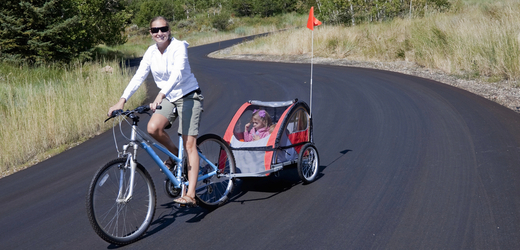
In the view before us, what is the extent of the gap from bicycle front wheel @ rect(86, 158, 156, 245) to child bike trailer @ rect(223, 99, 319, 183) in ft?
4.34

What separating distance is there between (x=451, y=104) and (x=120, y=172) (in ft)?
28.6

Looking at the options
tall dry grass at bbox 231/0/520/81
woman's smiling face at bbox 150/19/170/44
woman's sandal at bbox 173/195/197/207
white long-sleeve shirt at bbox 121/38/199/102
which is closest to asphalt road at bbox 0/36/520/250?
woman's sandal at bbox 173/195/197/207

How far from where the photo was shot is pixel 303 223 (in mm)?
4969

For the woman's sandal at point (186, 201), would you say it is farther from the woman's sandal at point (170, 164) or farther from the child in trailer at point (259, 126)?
the child in trailer at point (259, 126)

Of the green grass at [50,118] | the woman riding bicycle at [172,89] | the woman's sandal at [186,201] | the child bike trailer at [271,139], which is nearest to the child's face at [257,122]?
the child bike trailer at [271,139]

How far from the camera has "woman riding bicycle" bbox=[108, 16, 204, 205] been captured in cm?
477

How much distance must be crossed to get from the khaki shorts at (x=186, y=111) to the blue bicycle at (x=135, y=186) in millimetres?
225

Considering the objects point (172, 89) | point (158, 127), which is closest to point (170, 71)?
point (172, 89)

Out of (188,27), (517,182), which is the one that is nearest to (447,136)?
(517,182)

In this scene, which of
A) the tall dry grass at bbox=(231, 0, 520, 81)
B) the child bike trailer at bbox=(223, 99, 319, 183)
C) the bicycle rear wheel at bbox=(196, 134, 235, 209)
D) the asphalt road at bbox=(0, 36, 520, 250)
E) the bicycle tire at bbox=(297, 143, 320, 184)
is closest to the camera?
the asphalt road at bbox=(0, 36, 520, 250)

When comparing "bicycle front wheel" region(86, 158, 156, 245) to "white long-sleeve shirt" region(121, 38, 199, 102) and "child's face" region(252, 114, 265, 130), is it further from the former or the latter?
"child's face" region(252, 114, 265, 130)

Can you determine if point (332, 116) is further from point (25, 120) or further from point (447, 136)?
point (25, 120)

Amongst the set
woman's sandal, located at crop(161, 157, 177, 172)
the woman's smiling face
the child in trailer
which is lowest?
woman's sandal, located at crop(161, 157, 177, 172)

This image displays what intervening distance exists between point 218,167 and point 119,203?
161cm
